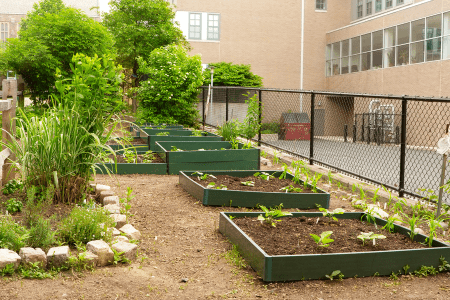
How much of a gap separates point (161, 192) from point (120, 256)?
244cm

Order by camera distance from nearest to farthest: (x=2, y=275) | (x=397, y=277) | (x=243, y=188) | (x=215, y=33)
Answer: (x=2, y=275)
(x=397, y=277)
(x=243, y=188)
(x=215, y=33)

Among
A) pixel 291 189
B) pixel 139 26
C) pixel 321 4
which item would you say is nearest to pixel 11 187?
pixel 291 189

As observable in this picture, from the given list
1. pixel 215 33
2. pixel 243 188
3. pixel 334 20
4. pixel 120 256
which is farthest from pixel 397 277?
pixel 334 20

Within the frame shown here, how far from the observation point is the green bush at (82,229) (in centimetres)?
367

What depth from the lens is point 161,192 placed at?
5949 millimetres

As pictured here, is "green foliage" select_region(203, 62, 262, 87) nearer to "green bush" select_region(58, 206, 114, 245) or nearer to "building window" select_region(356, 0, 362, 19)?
"building window" select_region(356, 0, 362, 19)

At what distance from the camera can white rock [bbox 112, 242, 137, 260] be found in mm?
3565

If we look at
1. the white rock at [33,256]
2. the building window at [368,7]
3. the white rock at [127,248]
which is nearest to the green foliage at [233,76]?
the building window at [368,7]

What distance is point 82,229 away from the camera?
12.1 ft

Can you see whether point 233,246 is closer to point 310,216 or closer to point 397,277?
point 310,216

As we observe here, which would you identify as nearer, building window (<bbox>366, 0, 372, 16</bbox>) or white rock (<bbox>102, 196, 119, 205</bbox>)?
white rock (<bbox>102, 196, 119, 205</bbox>)

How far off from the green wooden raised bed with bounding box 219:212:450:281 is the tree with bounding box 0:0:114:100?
947cm

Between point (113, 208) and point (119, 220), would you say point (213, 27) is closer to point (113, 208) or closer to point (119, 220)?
point (113, 208)

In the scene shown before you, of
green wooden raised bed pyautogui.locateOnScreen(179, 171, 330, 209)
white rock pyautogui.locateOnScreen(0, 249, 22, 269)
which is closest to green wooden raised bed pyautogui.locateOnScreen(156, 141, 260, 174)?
green wooden raised bed pyautogui.locateOnScreen(179, 171, 330, 209)
